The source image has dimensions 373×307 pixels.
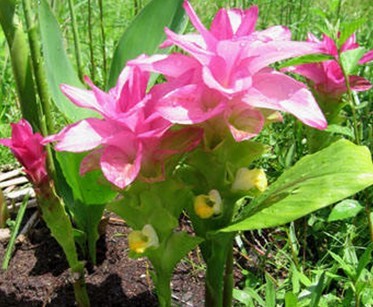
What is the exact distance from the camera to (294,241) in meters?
1.18

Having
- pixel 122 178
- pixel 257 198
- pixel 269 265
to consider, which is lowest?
pixel 269 265

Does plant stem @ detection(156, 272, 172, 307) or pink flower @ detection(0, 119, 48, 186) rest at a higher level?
pink flower @ detection(0, 119, 48, 186)

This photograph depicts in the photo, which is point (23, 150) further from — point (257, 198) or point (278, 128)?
point (278, 128)

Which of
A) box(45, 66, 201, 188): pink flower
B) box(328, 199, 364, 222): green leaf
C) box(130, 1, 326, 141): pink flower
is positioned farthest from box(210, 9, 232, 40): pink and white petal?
box(328, 199, 364, 222): green leaf

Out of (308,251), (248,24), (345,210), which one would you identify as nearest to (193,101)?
(248,24)

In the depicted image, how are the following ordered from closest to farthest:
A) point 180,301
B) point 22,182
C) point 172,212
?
point 172,212, point 180,301, point 22,182

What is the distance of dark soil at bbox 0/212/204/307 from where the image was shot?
114cm

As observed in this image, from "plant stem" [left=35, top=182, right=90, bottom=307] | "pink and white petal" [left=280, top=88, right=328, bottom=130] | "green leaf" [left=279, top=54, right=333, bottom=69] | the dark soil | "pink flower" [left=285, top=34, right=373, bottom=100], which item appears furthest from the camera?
the dark soil

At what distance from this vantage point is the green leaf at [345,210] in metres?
1.09

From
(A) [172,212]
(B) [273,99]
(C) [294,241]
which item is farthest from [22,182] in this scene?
(B) [273,99]

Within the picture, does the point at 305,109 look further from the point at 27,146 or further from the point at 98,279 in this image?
the point at 98,279

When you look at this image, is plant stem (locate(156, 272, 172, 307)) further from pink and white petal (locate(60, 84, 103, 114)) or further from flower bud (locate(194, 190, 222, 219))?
pink and white petal (locate(60, 84, 103, 114))

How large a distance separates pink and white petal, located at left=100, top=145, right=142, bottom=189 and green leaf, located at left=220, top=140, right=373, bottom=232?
0.14 metres

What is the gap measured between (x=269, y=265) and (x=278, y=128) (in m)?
0.44
